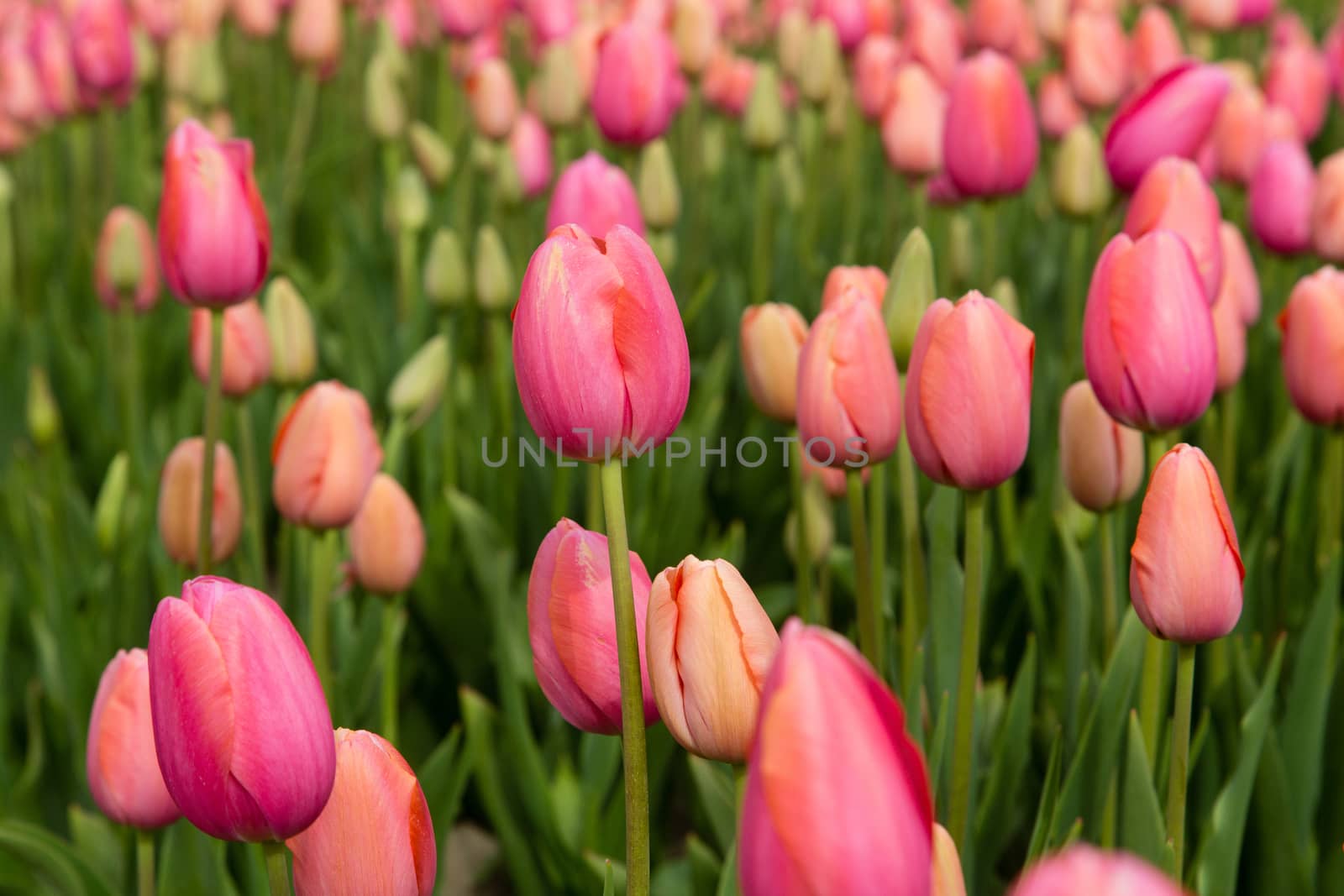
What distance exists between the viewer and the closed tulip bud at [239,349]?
142cm

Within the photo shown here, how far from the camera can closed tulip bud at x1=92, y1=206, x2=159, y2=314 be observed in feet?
5.87

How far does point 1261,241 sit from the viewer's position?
168cm

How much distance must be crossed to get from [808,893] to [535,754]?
875 millimetres

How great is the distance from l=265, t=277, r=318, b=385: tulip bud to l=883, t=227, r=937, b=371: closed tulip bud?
690 mm

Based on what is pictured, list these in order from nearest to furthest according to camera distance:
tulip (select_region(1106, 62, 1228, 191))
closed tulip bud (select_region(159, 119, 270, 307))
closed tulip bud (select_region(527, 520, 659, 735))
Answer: closed tulip bud (select_region(527, 520, 659, 735)), closed tulip bud (select_region(159, 119, 270, 307)), tulip (select_region(1106, 62, 1228, 191))

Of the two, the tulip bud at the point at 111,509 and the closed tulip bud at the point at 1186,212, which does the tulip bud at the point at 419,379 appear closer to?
the tulip bud at the point at 111,509

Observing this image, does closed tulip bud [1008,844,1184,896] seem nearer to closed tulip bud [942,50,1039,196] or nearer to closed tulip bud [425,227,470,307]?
closed tulip bud [942,50,1039,196]

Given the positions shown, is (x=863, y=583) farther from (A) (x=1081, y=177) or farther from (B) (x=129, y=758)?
(A) (x=1081, y=177)

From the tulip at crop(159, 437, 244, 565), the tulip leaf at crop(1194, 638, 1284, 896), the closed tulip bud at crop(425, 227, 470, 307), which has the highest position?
the closed tulip bud at crop(425, 227, 470, 307)

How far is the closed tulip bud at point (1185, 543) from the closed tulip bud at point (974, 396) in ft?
0.34

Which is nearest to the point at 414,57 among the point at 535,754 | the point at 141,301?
the point at 141,301

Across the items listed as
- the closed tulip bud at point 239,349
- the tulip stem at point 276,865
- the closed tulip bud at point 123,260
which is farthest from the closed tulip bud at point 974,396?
the closed tulip bud at point 123,260

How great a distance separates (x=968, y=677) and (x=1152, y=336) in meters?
0.25

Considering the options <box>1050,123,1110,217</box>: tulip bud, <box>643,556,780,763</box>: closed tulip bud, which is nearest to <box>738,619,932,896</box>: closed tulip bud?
<box>643,556,780,763</box>: closed tulip bud
